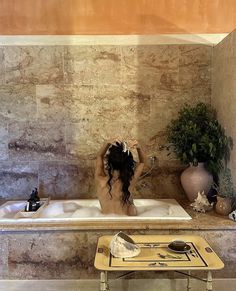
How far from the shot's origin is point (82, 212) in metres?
2.88

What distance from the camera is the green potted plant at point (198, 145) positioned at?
3008 millimetres

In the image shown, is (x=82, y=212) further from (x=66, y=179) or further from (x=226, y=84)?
(x=226, y=84)

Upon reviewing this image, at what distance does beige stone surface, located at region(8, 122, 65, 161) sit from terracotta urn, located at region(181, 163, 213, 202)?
4.25 ft

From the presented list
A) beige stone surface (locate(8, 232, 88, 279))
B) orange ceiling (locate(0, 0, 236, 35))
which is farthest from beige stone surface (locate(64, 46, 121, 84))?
beige stone surface (locate(8, 232, 88, 279))

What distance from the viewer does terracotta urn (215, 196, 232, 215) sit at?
2732mm

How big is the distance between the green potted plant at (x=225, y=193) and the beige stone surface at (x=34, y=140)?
1.61 m

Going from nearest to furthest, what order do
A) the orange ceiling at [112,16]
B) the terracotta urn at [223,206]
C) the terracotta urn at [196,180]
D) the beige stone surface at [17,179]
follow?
the terracotta urn at [223,206]
the terracotta urn at [196,180]
the orange ceiling at [112,16]
the beige stone surface at [17,179]

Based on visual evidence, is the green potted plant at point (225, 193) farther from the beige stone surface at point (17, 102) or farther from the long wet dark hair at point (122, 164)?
the beige stone surface at point (17, 102)

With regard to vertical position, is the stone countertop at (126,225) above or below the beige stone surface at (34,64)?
below

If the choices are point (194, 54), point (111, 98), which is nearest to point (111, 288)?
point (111, 98)

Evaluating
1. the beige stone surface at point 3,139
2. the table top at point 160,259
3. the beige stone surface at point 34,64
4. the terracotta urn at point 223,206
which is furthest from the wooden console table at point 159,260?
the beige stone surface at point 34,64

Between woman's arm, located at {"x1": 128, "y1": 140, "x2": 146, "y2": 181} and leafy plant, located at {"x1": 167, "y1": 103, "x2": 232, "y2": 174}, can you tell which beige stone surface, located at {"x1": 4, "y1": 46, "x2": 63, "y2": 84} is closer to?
woman's arm, located at {"x1": 128, "y1": 140, "x2": 146, "y2": 181}

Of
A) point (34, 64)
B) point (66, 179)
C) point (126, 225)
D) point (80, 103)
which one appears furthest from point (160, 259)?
point (34, 64)

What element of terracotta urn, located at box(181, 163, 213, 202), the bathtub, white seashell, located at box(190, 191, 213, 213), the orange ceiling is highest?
the orange ceiling
